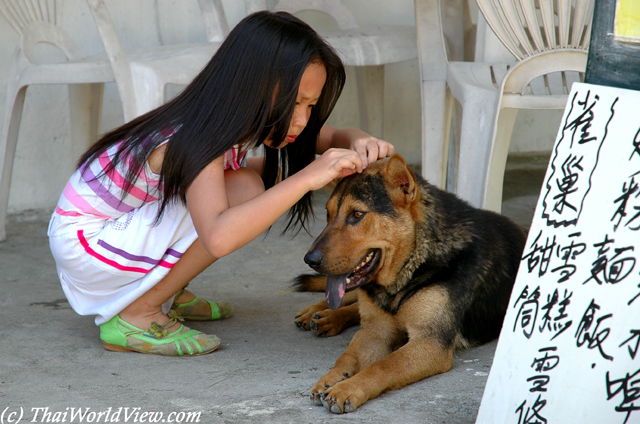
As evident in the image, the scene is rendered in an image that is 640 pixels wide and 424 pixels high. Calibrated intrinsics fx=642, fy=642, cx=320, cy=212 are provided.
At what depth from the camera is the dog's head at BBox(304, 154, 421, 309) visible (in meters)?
2.81

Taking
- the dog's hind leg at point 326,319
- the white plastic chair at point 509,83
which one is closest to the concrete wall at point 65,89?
the dog's hind leg at point 326,319

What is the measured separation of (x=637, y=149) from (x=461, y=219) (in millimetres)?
1244

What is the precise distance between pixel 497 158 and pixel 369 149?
3.03 ft

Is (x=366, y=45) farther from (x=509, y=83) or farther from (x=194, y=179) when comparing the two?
(x=194, y=179)

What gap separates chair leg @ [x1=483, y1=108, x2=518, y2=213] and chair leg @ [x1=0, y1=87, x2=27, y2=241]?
10.4 feet

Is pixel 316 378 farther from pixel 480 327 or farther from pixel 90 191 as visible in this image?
pixel 90 191

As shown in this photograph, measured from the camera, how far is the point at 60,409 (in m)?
2.39

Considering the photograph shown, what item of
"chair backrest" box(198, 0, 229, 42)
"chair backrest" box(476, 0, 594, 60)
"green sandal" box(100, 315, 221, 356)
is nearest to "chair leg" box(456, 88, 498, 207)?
"chair backrest" box(476, 0, 594, 60)

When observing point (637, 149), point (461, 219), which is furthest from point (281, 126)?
point (637, 149)

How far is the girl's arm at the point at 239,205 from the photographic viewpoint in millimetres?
2582

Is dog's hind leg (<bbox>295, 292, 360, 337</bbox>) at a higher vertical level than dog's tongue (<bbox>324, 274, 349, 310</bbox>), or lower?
lower

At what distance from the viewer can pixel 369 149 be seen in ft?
9.69

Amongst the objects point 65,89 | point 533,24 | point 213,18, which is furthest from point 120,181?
point 65,89

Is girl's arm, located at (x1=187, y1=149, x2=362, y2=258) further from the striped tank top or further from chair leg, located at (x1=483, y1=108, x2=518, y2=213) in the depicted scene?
chair leg, located at (x1=483, y1=108, x2=518, y2=213)
